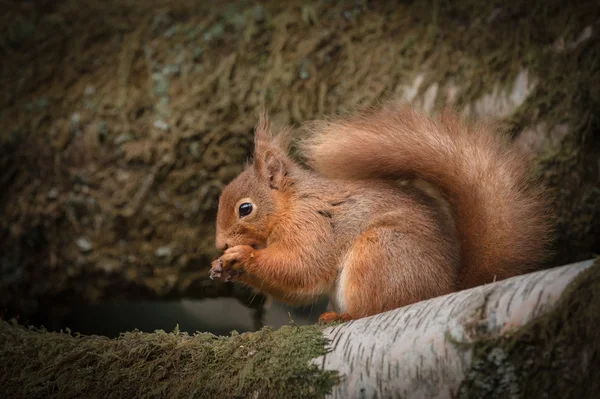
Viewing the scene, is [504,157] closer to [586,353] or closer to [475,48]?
[586,353]

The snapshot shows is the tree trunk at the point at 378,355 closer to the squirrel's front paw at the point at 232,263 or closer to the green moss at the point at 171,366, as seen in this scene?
the green moss at the point at 171,366

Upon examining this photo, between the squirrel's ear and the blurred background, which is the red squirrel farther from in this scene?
the blurred background

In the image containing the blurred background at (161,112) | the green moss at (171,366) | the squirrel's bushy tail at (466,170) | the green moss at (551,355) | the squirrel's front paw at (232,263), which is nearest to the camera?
the green moss at (551,355)

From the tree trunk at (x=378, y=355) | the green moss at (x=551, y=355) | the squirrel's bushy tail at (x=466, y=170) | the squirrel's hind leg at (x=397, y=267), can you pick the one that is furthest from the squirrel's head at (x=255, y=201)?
the green moss at (x=551, y=355)

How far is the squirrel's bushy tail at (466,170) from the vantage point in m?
1.48

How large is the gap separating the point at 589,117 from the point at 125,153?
1.73m

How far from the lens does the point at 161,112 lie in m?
2.63

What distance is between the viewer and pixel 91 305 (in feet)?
9.27

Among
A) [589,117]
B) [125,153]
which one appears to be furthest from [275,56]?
[589,117]

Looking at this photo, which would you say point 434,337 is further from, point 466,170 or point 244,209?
point 244,209

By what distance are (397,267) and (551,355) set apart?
595 mm

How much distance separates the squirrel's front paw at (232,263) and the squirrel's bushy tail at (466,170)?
0.30 m

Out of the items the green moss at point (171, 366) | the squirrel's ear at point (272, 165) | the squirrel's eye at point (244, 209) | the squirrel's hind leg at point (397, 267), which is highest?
the squirrel's ear at point (272, 165)

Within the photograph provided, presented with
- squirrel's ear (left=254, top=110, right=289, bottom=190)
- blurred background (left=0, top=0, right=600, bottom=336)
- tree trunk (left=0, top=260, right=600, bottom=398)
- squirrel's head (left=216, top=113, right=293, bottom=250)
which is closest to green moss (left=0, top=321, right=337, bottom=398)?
tree trunk (left=0, top=260, right=600, bottom=398)
